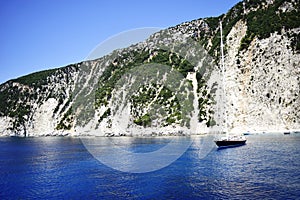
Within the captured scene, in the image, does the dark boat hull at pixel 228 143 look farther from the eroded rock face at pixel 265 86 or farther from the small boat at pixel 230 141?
the eroded rock face at pixel 265 86

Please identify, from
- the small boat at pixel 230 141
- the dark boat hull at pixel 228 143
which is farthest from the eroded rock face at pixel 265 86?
the dark boat hull at pixel 228 143

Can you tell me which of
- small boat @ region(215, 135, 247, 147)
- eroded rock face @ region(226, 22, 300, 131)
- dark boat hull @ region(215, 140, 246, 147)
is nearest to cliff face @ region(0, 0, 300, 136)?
eroded rock face @ region(226, 22, 300, 131)

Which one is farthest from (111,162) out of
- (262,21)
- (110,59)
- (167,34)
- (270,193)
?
(110,59)

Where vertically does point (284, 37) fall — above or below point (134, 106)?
above

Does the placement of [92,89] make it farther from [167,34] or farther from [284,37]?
[284,37]

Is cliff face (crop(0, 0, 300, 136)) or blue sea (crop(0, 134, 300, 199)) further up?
cliff face (crop(0, 0, 300, 136))

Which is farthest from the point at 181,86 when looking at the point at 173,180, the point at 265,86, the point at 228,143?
the point at 173,180

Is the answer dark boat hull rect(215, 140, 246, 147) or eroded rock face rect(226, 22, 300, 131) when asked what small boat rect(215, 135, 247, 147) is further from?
eroded rock face rect(226, 22, 300, 131)

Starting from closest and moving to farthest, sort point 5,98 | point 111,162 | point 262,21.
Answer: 1. point 111,162
2. point 262,21
3. point 5,98
